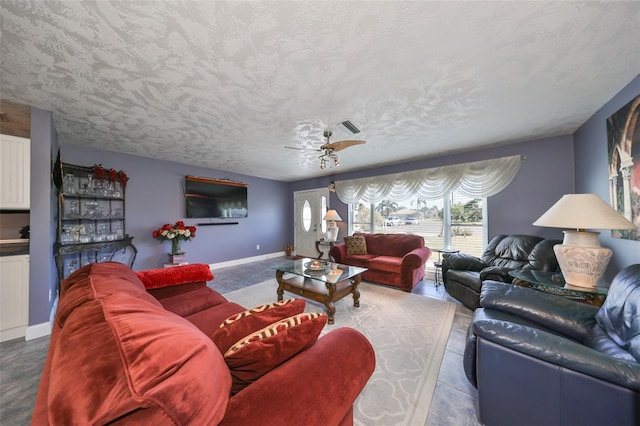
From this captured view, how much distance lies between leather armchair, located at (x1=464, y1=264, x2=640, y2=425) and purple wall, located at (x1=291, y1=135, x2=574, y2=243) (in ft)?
7.39

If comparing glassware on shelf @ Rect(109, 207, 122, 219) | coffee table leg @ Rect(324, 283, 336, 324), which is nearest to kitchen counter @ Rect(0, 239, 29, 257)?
glassware on shelf @ Rect(109, 207, 122, 219)

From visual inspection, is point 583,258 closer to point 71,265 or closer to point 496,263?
point 496,263

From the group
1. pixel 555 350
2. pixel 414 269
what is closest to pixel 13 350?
pixel 555 350

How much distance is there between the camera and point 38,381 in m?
1.65

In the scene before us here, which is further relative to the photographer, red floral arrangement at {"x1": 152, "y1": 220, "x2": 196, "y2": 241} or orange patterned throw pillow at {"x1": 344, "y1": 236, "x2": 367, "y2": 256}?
orange patterned throw pillow at {"x1": 344, "y1": 236, "x2": 367, "y2": 256}

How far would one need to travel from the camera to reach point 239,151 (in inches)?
144

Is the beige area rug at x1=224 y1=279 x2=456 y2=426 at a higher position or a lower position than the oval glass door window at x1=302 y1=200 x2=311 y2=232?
lower

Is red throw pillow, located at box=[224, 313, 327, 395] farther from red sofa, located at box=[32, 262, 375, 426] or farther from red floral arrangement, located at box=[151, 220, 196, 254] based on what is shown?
red floral arrangement, located at box=[151, 220, 196, 254]

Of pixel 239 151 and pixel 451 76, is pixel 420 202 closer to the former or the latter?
pixel 451 76

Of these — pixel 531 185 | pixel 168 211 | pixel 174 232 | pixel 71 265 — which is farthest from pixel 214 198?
pixel 531 185

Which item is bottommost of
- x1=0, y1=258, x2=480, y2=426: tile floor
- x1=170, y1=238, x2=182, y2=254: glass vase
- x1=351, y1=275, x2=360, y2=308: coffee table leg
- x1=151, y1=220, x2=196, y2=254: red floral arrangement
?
x1=0, y1=258, x2=480, y2=426: tile floor

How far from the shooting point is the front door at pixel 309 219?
5914 millimetres

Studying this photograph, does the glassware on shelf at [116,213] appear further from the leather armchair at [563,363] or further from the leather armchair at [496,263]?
the leather armchair at [496,263]

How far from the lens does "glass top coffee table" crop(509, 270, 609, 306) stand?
1699mm
